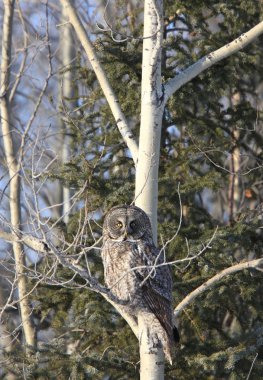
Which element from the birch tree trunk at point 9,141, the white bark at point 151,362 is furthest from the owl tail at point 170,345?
the birch tree trunk at point 9,141

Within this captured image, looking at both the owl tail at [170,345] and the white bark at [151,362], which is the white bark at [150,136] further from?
the owl tail at [170,345]

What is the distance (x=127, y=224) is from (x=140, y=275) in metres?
0.43

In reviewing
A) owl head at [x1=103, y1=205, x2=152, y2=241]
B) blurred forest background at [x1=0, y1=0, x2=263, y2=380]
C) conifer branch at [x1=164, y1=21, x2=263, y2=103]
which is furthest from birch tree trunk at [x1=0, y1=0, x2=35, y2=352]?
conifer branch at [x1=164, y1=21, x2=263, y2=103]

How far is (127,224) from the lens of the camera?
7188 mm

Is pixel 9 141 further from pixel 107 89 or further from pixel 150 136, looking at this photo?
pixel 150 136

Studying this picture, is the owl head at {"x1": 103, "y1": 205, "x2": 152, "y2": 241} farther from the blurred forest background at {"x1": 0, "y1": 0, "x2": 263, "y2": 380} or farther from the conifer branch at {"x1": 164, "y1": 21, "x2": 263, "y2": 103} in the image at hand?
the conifer branch at {"x1": 164, "y1": 21, "x2": 263, "y2": 103}

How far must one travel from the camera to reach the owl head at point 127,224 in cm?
717

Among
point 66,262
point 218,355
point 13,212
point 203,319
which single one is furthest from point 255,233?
point 66,262

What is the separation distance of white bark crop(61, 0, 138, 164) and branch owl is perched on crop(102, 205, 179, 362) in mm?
592

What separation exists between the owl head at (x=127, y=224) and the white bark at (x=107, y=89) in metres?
0.49

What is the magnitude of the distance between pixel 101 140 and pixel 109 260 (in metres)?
1.84

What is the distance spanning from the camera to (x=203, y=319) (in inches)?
336

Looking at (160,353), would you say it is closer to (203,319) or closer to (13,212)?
(203,319)

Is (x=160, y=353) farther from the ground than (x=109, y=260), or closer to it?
closer to it
